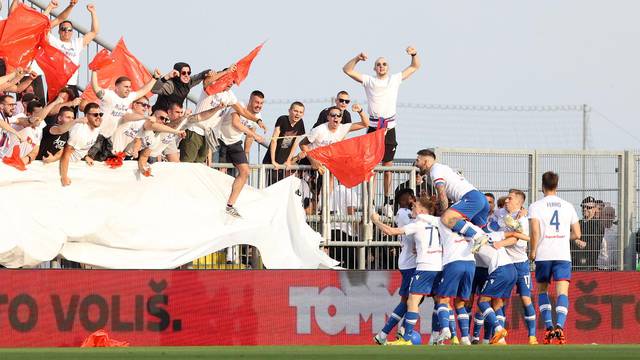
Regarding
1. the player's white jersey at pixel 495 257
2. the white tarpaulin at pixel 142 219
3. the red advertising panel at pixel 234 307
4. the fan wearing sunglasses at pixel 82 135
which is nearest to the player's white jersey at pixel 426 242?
the player's white jersey at pixel 495 257

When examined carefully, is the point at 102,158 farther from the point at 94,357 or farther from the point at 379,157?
the point at 94,357

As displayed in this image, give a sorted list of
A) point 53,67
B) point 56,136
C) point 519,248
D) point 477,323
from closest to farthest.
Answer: point 519,248 < point 477,323 < point 56,136 < point 53,67

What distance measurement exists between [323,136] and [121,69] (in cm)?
A: 311

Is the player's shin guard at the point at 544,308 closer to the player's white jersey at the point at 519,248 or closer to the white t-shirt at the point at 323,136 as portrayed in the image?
the player's white jersey at the point at 519,248

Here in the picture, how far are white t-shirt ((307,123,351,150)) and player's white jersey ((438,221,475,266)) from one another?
3.27 m

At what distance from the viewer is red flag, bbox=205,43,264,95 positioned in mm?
18578

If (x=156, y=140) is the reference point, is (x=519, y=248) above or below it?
below

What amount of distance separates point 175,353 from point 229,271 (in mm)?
3851

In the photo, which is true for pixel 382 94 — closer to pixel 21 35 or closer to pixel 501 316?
pixel 501 316

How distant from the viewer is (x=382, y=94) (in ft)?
62.1

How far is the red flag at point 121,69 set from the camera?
19.3 meters

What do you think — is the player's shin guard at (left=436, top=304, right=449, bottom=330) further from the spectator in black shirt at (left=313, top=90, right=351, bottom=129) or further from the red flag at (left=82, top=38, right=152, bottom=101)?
the red flag at (left=82, top=38, right=152, bottom=101)

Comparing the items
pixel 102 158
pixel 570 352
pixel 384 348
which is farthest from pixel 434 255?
pixel 102 158

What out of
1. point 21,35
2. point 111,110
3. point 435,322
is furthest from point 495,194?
point 21,35
